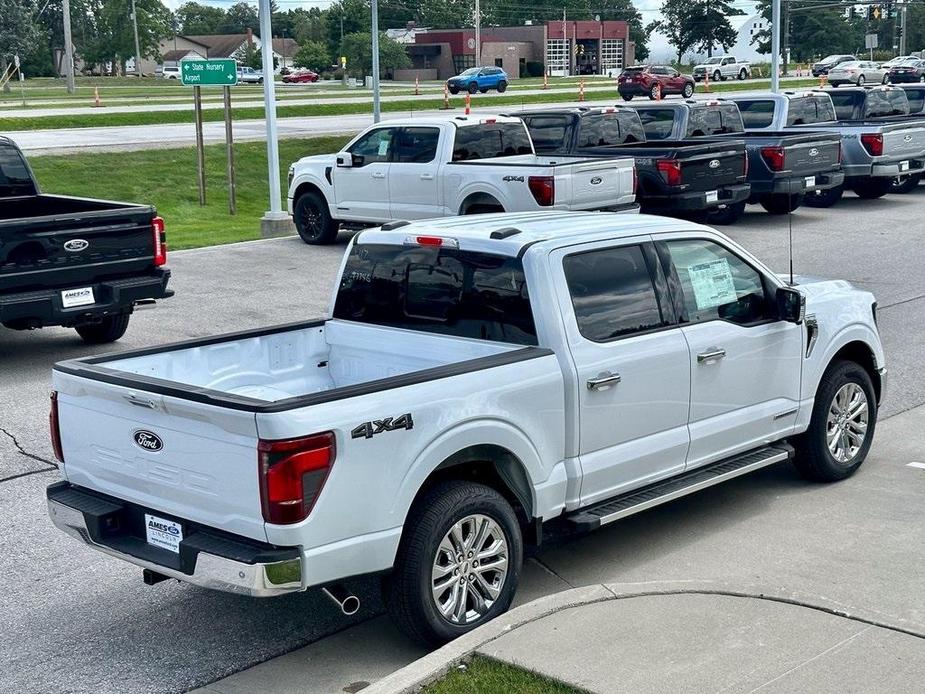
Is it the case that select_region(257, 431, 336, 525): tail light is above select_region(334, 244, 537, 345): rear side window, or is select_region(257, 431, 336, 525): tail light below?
below

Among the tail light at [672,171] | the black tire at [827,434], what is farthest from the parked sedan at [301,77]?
the black tire at [827,434]

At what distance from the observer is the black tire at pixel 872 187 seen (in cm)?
2408

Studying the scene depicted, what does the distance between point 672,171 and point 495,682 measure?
14.7m

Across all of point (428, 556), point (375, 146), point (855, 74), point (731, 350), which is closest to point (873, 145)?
point (375, 146)

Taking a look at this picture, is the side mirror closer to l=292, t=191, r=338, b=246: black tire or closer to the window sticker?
the window sticker

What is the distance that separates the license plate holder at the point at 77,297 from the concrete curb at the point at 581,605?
6.76 m

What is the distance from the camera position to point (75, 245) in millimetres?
11180

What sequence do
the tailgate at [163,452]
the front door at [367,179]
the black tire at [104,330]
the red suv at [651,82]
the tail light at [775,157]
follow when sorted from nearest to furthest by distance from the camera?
the tailgate at [163,452]
the black tire at [104,330]
the front door at [367,179]
the tail light at [775,157]
the red suv at [651,82]

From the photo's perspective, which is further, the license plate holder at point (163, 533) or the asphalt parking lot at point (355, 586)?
the asphalt parking lot at point (355, 586)

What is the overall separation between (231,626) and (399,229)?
224 centimetres

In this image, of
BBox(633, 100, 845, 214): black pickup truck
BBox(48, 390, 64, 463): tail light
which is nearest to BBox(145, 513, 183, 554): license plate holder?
BBox(48, 390, 64, 463): tail light

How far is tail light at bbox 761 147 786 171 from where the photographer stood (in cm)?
2075

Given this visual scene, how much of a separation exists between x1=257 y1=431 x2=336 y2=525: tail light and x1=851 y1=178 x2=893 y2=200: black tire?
68.3ft

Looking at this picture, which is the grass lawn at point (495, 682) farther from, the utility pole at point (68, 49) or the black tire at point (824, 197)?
the utility pole at point (68, 49)
